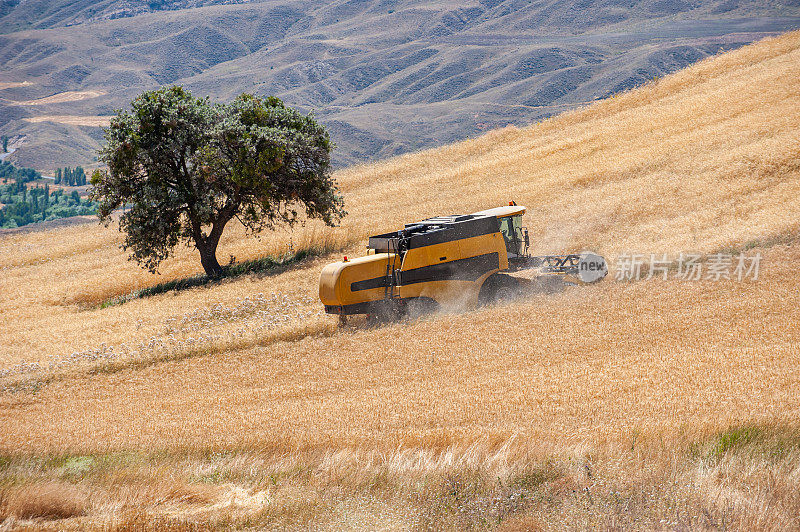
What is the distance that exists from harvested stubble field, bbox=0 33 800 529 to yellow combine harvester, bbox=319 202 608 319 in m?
0.71

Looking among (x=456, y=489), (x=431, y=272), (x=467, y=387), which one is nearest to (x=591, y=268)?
(x=431, y=272)

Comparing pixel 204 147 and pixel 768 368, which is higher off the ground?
pixel 204 147

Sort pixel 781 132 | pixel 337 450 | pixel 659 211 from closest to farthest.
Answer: pixel 337 450, pixel 659 211, pixel 781 132

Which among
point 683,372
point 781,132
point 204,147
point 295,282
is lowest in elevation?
point 683,372

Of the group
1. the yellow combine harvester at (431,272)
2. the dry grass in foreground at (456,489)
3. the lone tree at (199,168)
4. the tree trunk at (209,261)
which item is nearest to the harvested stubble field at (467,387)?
the dry grass in foreground at (456,489)

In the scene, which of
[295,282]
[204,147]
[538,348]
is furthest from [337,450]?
[204,147]

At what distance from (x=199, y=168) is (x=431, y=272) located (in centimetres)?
1363

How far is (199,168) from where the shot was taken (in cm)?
2598

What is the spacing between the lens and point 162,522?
22.3 feet

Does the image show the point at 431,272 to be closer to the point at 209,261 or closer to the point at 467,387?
the point at 467,387

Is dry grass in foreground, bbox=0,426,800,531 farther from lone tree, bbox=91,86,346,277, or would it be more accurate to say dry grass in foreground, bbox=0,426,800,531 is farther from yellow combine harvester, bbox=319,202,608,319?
lone tree, bbox=91,86,346,277

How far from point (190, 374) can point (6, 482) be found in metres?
7.23

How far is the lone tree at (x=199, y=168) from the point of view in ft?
83.8

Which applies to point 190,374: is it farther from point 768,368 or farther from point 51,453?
point 768,368
